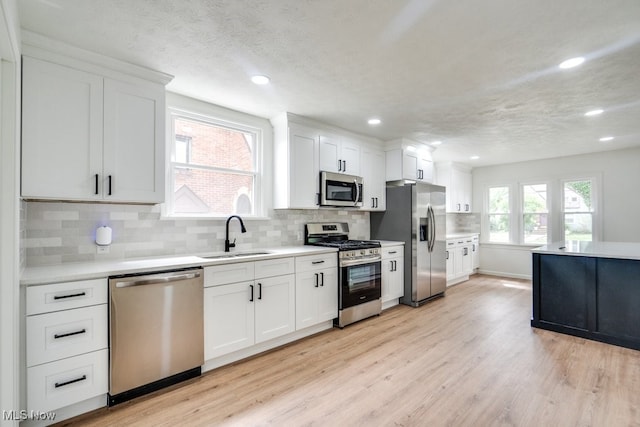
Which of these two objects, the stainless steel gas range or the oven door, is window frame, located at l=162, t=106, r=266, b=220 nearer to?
the stainless steel gas range

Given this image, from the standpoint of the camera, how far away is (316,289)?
11.2 feet

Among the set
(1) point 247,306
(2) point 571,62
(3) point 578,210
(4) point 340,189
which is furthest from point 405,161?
(3) point 578,210

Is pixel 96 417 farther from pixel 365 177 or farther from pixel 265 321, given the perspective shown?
pixel 365 177

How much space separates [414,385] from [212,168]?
2.76 m

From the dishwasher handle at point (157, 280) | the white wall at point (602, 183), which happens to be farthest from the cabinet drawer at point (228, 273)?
the white wall at point (602, 183)

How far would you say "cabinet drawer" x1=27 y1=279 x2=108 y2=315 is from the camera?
1855 millimetres

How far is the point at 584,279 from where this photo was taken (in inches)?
132

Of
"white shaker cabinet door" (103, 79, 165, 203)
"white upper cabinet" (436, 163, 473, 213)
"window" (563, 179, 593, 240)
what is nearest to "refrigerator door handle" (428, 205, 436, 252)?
"white upper cabinet" (436, 163, 473, 213)

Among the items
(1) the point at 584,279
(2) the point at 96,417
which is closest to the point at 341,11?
(2) the point at 96,417

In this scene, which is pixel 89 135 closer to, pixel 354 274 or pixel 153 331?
pixel 153 331

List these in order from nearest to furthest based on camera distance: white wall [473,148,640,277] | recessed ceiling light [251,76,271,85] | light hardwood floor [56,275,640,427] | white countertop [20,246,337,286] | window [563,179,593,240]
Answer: white countertop [20,246,337,286] → light hardwood floor [56,275,640,427] → recessed ceiling light [251,76,271,85] → white wall [473,148,640,277] → window [563,179,593,240]

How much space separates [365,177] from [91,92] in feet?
10.8

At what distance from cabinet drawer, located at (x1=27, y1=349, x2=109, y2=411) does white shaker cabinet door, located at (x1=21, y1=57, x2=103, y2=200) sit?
1.10m

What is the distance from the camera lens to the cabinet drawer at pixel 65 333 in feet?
6.08
